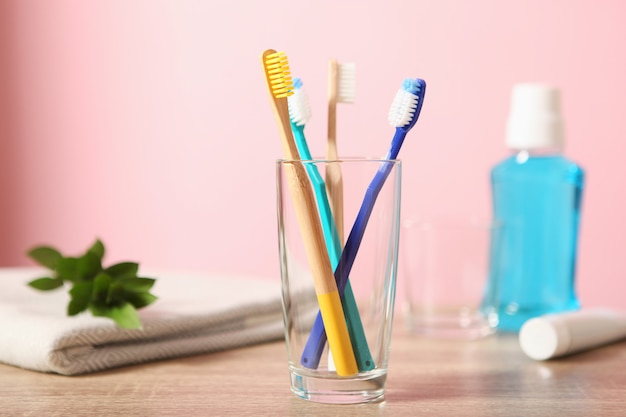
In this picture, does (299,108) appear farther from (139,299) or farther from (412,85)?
(139,299)

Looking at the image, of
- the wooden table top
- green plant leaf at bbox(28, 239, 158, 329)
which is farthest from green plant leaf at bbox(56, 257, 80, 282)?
the wooden table top

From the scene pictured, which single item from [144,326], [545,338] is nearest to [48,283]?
[144,326]

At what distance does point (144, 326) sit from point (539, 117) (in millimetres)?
427

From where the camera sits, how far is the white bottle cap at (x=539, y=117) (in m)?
0.84

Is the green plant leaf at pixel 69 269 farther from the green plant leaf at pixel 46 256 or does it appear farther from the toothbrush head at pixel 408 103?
the toothbrush head at pixel 408 103

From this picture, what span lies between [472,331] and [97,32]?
100 cm

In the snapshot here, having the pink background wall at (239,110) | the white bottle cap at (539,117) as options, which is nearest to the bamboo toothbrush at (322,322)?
the white bottle cap at (539,117)

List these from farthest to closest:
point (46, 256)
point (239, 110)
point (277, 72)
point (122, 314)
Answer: point (239, 110) < point (46, 256) < point (122, 314) < point (277, 72)

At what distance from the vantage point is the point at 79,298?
0.68 m

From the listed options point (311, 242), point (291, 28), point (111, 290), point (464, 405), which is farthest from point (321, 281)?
point (291, 28)

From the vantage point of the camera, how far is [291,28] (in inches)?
58.3

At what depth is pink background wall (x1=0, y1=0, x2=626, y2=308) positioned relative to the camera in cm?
144

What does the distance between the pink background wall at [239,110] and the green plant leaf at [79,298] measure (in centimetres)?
79

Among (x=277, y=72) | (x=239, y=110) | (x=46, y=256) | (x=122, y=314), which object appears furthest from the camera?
(x=239, y=110)
